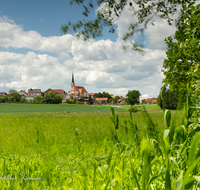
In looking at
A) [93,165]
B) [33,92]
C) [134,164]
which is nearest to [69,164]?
[134,164]

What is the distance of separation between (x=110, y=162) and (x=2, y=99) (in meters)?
108

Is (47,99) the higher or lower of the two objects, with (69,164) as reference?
higher

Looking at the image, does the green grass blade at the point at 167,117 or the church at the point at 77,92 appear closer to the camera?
the green grass blade at the point at 167,117

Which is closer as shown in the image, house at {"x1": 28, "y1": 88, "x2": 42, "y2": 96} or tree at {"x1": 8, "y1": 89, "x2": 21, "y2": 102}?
tree at {"x1": 8, "y1": 89, "x2": 21, "y2": 102}

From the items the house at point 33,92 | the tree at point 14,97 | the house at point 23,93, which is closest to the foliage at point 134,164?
the tree at point 14,97

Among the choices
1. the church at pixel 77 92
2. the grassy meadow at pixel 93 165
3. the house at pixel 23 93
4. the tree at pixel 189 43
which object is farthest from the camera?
the church at pixel 77 92

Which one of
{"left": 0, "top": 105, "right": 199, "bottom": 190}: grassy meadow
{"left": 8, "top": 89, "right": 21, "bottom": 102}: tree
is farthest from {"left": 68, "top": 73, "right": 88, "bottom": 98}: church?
{"left": 0, "top": 105, "right": 199, "bottom": 190}: grassy meadow

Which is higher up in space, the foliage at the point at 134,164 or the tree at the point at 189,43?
the tree at the point at 189,43

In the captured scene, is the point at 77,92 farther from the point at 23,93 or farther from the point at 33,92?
the point at 23,93

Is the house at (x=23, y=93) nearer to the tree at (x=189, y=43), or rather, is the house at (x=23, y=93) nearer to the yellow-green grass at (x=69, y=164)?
the tree at (x=189, y=43)

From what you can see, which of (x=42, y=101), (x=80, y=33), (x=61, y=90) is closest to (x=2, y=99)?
(x=42, y=101)

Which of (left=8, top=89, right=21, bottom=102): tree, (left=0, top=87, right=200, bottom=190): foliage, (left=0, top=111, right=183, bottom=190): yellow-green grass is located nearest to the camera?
(left=0, top=87, right=200, bottom=190): foliage

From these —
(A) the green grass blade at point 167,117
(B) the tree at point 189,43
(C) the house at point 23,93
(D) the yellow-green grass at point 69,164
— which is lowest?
(D) the yellow-green grass at point 69,164

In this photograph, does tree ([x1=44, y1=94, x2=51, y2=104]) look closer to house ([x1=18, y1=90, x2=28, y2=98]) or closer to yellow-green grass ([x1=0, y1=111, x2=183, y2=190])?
house ([x1=18, y1=90, x2=28, y2=98])
